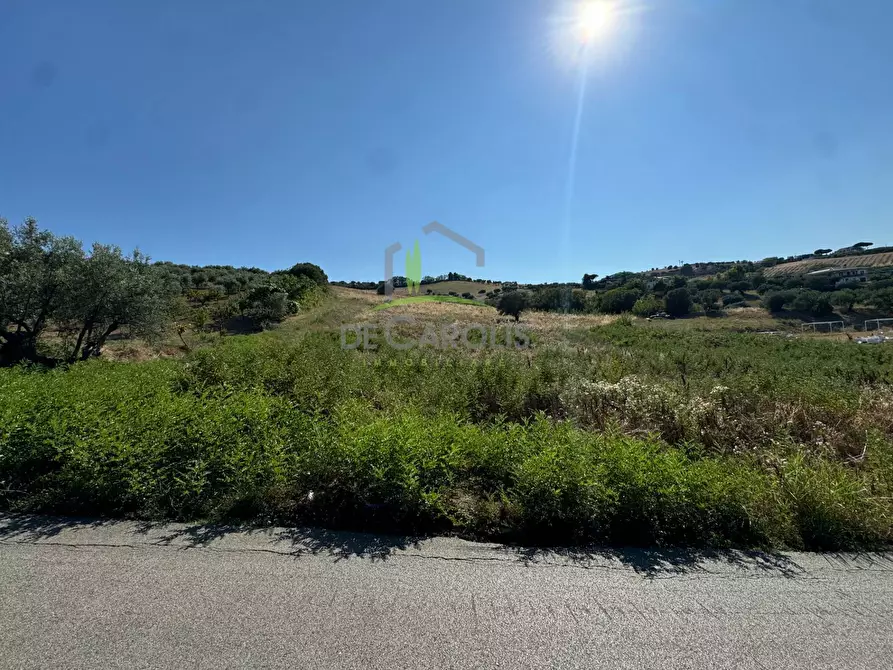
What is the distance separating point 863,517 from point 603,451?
205 centimetres

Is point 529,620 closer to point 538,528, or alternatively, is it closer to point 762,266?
point 538,528

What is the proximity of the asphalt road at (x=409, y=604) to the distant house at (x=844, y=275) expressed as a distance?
8510 centimetres

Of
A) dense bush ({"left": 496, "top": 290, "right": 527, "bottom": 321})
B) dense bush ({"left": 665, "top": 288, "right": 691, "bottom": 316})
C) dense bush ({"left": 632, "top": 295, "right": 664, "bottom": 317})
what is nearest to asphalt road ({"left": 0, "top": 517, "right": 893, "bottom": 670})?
dense bush ({"left": 496, "top": 290, "right": 527, "bottom": 321})

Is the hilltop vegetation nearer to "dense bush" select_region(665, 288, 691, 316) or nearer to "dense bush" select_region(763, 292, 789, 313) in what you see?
"dense bush" select_region(665, 288, 691, 316)

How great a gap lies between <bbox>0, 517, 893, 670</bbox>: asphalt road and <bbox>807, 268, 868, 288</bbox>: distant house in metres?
85.1

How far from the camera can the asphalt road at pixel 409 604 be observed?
6.37ft

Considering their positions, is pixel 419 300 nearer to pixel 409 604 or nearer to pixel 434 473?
pixel 434 473

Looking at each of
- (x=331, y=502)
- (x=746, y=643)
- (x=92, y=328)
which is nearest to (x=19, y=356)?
(x=92, y=328)

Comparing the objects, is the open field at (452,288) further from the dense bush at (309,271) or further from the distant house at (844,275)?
the distant house at (844,275)

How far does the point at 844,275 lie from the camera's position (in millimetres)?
69438

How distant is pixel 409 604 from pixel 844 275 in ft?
327

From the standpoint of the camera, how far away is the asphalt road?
1942 millimetres

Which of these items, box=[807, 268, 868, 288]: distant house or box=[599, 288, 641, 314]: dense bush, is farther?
box=[807, 268, 868, 288]: distant house

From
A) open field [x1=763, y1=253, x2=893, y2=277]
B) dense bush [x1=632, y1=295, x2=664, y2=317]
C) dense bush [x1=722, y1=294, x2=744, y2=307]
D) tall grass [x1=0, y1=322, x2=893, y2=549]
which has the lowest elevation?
tall grass [x1=0, y1=322, x2=893, y2=549]
